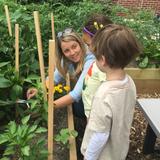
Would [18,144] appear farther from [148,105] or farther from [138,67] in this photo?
[138,67]

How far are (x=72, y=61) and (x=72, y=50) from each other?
7.6 inches

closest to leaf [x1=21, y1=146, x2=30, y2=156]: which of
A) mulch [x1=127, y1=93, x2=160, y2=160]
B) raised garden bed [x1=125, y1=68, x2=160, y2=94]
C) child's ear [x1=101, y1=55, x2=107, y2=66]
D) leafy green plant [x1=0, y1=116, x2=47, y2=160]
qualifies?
leafy green plant [x1=0, y1=116, x2=47, y2=160]

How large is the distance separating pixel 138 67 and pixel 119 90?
2618 millimetres

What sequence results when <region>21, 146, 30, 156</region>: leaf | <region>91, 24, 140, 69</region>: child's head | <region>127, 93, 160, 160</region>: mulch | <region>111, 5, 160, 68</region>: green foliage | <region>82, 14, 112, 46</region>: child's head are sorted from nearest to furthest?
<region>91, 24, 140, 69</region>: child's head
<region>21, 146, 30, 156</region>: leaf
<region>82, 14, 112, 46</region>: child's head
<region>127, 93, 160, 160</region>: mulch
<region>111, 5, 160, 68</region>: green foliage

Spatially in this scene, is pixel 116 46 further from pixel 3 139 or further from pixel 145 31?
pixel 145 31

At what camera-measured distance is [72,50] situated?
2.89m

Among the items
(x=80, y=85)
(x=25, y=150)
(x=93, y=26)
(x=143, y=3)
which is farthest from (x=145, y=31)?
(x=143, y=3)

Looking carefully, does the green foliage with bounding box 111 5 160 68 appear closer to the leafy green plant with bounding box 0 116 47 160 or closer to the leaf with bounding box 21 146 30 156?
the leafy green plant with bounding box 0 116 47 160

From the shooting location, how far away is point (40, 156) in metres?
2.34

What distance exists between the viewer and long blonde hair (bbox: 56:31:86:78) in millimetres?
2873

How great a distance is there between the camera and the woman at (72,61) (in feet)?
9.25

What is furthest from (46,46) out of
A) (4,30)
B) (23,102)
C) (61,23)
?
(23,102)

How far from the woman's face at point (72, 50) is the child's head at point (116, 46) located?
2.77ft

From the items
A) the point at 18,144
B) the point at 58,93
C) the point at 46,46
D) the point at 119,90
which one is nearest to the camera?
the point at 119,90
